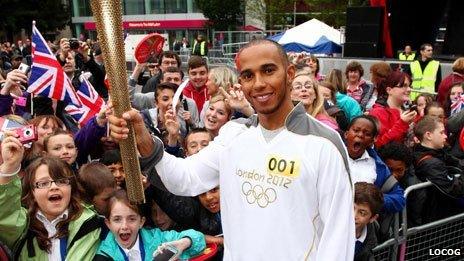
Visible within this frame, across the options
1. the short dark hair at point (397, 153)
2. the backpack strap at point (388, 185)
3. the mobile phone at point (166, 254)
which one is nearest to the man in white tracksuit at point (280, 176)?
the mobile phone at point (166, 254)

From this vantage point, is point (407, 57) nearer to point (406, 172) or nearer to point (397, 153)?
point (406, 172)

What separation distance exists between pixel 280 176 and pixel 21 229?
4.72ft

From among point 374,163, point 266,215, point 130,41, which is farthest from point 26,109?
point 130,41

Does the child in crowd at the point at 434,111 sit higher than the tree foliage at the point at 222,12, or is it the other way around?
the tree foliage at the point at 222,12

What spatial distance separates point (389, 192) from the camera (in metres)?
4.08

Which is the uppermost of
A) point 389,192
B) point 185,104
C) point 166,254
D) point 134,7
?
point 134,7

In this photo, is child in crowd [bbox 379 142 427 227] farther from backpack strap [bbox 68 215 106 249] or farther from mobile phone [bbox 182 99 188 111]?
backpack strap [bbox 68 215 106 249]

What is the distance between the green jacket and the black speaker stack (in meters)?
15.3

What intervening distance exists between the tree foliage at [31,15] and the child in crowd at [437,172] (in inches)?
1748

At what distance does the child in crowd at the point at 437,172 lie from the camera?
4391 mm

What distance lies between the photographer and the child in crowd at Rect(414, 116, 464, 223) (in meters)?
4.39

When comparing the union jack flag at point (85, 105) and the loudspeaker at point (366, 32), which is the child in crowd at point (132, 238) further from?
the loudspeaker at point (366, 32)

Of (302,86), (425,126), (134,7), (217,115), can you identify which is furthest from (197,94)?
(134,7)

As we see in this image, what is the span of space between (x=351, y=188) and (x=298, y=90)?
2420 millimetres
